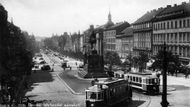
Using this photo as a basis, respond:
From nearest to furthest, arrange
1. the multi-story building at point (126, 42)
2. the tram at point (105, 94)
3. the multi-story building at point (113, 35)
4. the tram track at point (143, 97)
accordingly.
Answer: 1. the tram at point (105, 94)
2. the tram track at point (143, 97)
3. the multi-story building at point (126, 42)
4. the multi-story building at point (113, 35)

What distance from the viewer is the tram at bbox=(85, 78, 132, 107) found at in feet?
72.7

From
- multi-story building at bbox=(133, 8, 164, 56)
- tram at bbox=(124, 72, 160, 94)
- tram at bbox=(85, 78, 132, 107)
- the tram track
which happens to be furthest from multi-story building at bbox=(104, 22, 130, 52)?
tram at bbox=(85, 78, 132, 107)

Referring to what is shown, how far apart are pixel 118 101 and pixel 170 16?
47.2 metres

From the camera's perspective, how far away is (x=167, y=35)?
68.2 metres

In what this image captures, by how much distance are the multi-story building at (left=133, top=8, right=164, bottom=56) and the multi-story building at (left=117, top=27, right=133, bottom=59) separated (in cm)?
473

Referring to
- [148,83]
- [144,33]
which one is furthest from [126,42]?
[148,83]

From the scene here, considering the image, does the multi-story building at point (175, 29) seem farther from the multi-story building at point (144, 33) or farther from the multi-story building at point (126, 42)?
the multi-story building at point (126, 42)

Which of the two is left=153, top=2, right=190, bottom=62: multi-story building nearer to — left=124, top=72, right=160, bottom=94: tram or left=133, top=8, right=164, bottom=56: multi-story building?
left=133, top=8, right=164, bottom=56: multi-story building

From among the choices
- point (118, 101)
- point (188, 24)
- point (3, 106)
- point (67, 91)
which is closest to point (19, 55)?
point (67, 91)

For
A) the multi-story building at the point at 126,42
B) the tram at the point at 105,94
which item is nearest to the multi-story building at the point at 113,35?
the multi-story building at the point at 126,42

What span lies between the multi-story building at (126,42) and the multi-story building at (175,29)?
64.5 ft

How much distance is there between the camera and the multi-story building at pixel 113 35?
109475mm

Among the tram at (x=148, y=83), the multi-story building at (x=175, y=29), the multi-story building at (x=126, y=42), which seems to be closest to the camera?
the tram at (x=148, y=83)

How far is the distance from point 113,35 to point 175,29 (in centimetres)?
5028
